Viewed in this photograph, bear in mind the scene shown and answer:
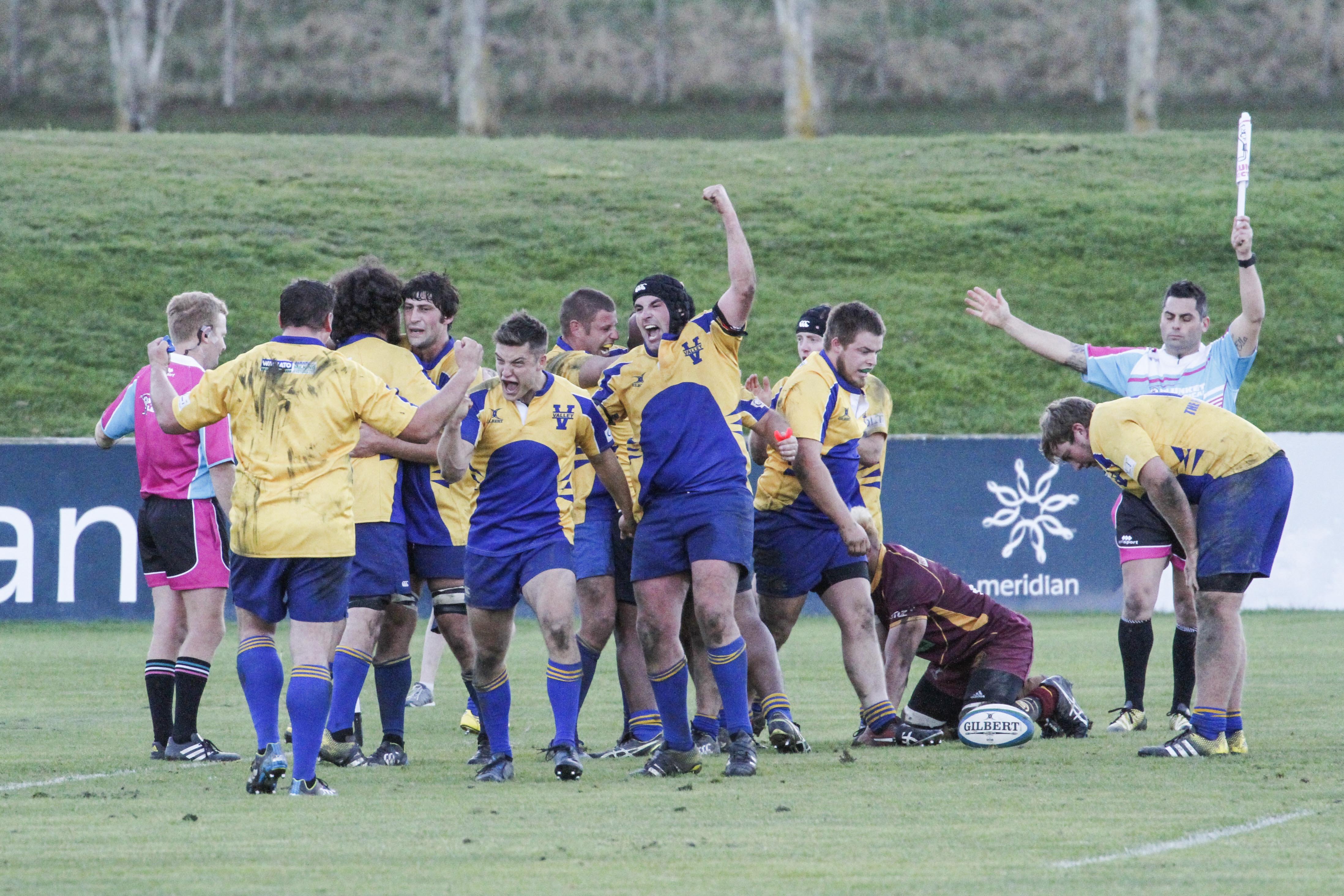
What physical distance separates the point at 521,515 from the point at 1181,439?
117 inches

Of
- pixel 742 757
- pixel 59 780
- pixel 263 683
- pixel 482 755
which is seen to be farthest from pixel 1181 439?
pixel 59 780

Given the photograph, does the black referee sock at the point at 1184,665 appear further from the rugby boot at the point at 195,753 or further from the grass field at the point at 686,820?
the rugby boot at the point at 195,753

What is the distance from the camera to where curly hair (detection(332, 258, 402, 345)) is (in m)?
8.20

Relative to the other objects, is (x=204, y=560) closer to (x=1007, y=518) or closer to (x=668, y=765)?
(x=668, y=765)

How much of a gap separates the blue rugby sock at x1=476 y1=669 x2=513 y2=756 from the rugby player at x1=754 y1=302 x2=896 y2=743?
4.91ft

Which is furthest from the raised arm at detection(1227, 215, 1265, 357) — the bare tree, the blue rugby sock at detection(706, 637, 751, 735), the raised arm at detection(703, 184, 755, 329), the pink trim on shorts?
the bare tree

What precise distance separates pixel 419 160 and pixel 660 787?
2571 centimetres

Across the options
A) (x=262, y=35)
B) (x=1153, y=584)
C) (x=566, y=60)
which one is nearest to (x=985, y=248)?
(x=1153, y=584)

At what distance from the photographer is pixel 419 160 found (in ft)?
103

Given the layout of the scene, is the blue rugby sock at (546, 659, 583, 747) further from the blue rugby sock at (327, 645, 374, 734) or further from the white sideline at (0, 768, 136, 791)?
the white sideline at (0, 768, 136, 791)

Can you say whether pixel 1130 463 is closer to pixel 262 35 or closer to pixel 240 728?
pixel 240 728

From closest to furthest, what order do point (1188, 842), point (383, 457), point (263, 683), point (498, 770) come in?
point (1188, 842) < point (263, 683) < point (498, 770) < point (383, 457)

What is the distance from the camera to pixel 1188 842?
5680 mm

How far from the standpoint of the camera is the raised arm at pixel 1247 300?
8391 millimetres
